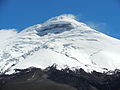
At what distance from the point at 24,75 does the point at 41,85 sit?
3226 cm

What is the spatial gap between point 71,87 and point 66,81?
570 inches

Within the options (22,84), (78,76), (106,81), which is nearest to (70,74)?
(78,76)

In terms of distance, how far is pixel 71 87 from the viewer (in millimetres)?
167625

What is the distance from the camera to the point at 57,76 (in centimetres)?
19262

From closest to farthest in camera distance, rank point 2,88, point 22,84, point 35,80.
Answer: point 2,88
point 22,84
point 35,80

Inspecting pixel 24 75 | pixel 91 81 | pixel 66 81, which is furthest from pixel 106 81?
pixel 24 75

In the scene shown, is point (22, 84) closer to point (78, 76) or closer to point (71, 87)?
point (71, 87)

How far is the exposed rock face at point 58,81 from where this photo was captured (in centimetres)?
16075

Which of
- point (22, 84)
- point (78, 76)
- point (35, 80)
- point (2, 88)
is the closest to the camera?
point (2, 88)

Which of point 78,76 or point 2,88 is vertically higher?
point 78,76

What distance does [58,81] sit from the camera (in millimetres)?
181500

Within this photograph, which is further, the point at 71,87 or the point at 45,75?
the point at 45,75

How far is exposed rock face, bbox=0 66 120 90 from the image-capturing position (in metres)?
161

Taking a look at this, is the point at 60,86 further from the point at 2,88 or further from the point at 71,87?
the point at 2,88
